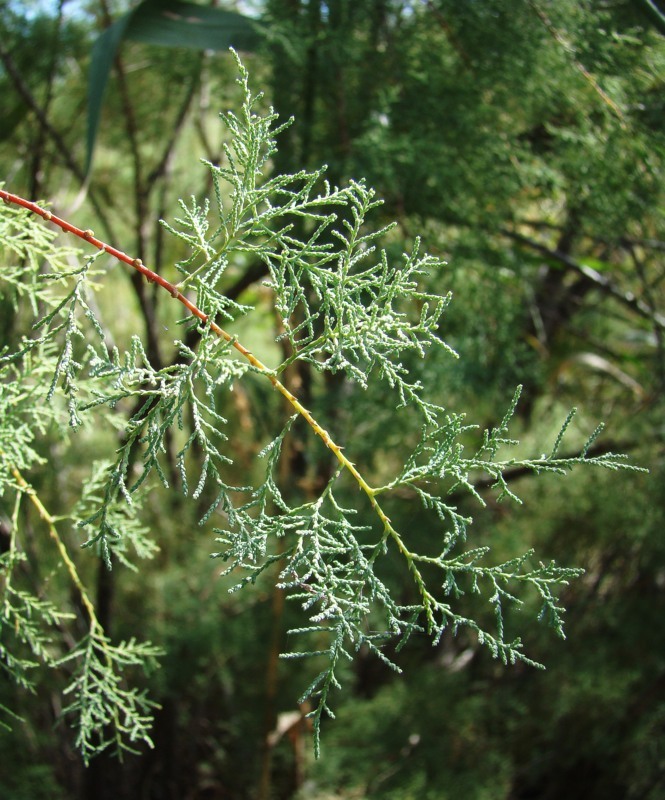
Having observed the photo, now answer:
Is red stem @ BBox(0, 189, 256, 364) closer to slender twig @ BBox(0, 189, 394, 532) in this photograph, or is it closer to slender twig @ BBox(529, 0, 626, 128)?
slender twig @ BBox(0, 189, 394, 532)

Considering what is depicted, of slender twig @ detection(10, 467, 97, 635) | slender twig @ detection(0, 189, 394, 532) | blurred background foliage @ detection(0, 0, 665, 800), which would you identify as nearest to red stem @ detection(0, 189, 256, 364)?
slender twig @ detection(0, 189, 394, 532)

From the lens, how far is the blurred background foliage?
821 mm

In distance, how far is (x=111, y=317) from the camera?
1812 mm

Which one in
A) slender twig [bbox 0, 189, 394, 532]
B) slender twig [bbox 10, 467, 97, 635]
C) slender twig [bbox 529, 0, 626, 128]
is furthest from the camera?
slender twig [bbox 529, 0, 626, 128]

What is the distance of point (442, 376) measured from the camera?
890 mm

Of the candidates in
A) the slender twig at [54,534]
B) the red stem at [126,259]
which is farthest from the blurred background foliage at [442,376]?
the red stem at [126,259]

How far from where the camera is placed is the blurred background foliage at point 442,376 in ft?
2.69

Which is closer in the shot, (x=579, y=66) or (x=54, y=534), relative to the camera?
(x=54, y=534)

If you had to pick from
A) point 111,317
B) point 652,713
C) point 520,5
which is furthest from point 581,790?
point 111,317

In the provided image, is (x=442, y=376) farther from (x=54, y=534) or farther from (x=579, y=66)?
(x=54, y=534)

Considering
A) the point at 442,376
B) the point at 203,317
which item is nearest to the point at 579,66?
the point at 442,376

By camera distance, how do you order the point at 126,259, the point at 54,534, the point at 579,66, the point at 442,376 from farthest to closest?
1. the point at 442,376
2. the point at 579,66
3. the point at 54,534
4. the point at 126,259

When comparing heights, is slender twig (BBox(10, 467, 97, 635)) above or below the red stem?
→ below

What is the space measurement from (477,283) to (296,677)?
62 cm
